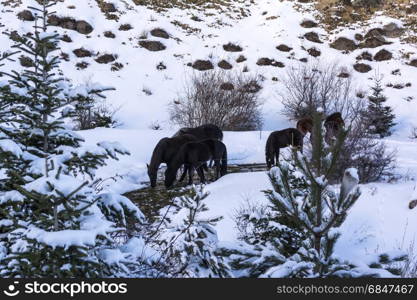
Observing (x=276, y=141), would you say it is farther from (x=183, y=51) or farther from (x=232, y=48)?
(x=232, y=48)

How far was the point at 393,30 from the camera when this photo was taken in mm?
36438

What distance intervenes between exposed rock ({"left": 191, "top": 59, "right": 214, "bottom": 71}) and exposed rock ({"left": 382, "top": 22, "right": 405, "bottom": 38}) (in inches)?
647

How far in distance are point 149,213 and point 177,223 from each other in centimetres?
477

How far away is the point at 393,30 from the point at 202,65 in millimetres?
17797

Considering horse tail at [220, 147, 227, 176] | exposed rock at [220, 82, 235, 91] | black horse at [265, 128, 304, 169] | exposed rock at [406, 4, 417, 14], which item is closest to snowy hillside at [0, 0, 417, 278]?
exposed rock at [406, 4, 417, 14]

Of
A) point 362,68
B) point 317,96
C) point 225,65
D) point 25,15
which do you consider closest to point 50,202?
point 317,96

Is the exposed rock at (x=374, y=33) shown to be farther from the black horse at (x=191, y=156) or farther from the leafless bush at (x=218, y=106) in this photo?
the black horse at (x=191, y=156)

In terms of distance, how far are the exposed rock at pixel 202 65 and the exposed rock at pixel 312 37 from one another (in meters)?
10.3

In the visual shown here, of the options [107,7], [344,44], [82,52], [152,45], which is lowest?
[82,52]

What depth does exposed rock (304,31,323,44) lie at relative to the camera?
121 ft

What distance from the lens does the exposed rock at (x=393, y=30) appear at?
119ft

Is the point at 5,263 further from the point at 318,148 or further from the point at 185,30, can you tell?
the point at 185,30

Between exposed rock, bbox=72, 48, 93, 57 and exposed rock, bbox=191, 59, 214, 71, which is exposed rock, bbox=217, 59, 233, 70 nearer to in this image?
exposed rock, bbox=191, 59, 214, 71

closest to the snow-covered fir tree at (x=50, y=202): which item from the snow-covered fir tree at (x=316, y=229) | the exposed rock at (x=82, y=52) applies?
the snow-covered fir tree at (x=316, y=229)
